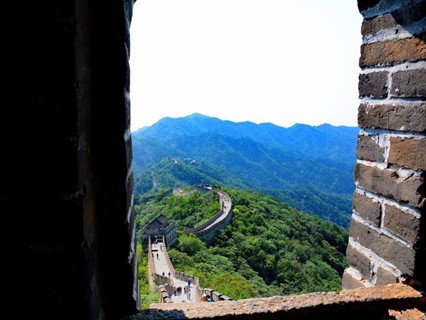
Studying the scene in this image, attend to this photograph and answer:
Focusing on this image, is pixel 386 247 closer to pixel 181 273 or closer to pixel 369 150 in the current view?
pixel 369 150

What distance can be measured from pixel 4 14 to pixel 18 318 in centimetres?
66

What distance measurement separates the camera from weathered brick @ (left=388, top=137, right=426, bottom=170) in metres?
1.26

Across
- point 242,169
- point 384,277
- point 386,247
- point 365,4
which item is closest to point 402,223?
point 386,247

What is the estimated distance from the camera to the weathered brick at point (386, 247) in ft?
4.30

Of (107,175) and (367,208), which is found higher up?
(107,175)

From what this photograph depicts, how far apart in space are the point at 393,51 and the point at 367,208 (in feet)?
2.17

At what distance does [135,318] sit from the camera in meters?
1.11

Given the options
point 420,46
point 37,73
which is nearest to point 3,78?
point 37,73

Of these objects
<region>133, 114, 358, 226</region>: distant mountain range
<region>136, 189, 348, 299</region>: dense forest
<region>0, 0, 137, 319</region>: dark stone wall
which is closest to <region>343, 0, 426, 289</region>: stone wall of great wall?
<region>0, 0, 137, 319</region>: dark stone wall

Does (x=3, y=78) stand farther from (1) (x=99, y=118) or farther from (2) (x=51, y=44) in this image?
(1) (x=99, y=118)

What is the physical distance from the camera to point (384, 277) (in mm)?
1414

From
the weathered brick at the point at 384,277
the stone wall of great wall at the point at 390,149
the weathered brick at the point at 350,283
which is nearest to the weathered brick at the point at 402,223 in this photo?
the stone wall of great wall at the point at 390,149

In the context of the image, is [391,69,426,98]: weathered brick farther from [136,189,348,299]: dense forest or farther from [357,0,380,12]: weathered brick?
[136,189,348,299]: dense forest

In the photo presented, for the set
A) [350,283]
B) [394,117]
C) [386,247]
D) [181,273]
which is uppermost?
[394,117]
